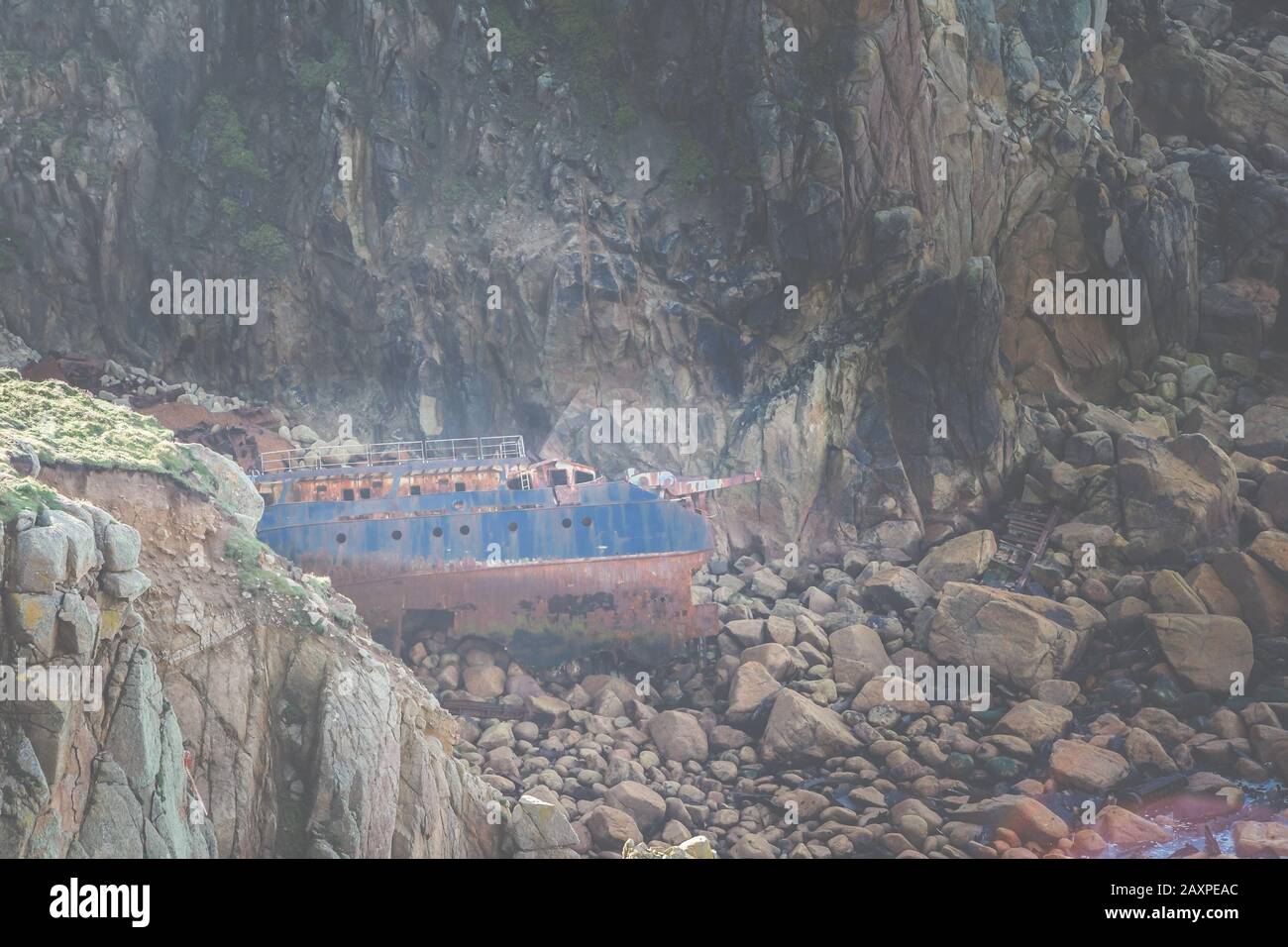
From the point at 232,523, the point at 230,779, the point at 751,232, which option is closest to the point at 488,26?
the point at 751,232

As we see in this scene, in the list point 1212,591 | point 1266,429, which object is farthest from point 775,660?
point 1266,429

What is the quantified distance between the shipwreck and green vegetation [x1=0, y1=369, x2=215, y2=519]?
1012cm

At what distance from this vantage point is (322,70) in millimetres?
38875

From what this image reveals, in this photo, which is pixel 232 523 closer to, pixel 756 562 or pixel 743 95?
pixel 756 562

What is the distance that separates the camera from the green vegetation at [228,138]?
39.0m

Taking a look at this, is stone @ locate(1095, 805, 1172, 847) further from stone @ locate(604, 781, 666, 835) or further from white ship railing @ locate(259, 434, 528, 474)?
white ship railing @ locate(259, 434, 528, 474)

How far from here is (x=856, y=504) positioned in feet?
113

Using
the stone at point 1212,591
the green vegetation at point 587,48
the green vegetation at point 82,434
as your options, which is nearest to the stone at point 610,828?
the green vegetation at point 82,434

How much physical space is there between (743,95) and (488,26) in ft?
28.1

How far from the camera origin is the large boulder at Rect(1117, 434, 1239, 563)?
1229 inches

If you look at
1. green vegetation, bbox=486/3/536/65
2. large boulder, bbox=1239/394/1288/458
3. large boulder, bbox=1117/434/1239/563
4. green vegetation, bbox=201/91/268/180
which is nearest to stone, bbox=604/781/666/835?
large boulder, bbox=1117/434/1239/563

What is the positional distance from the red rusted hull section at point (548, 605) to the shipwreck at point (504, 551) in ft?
0.08

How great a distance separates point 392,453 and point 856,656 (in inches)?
564

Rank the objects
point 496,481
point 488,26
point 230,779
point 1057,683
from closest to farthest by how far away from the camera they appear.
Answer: point 230,779, point 1057,683, point 496,481, point 488,26
